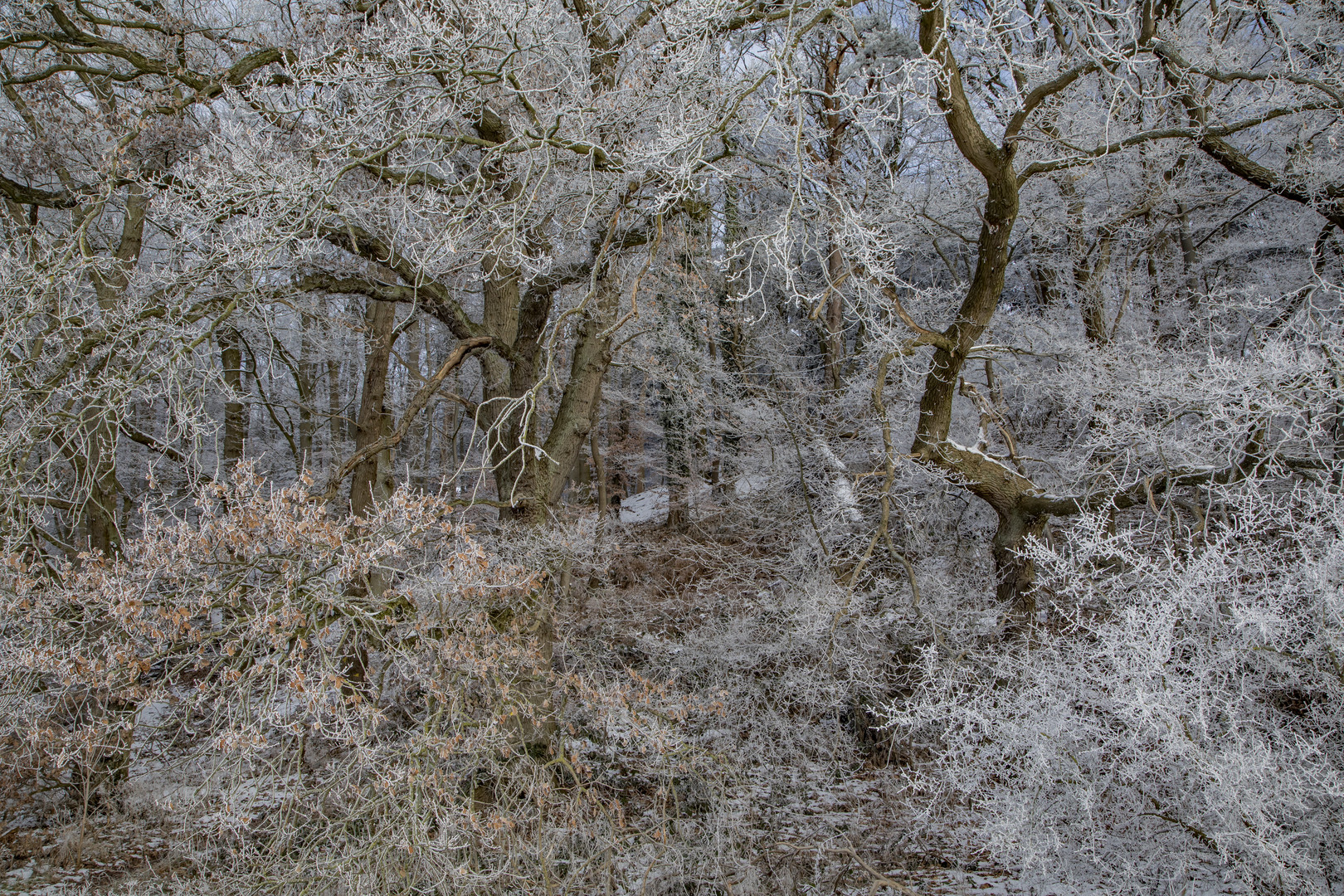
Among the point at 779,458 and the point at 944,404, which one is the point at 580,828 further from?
the point at 779,458

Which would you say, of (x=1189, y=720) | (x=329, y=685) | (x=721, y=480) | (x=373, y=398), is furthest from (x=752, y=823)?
(x=373, y=398)

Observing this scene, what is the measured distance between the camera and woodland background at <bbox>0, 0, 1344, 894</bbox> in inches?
153

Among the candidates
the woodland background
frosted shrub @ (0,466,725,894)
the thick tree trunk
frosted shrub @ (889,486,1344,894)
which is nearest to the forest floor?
the woodland background

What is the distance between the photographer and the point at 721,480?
30.5 feet

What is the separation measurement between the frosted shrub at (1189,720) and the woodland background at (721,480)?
0.12 ft

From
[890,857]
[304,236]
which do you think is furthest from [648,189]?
[890,857]

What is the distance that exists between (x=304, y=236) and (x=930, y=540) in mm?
5770

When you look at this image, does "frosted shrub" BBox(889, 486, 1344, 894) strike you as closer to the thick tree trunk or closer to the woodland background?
the woodland background

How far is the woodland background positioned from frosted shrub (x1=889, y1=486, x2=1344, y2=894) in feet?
A: 0.12

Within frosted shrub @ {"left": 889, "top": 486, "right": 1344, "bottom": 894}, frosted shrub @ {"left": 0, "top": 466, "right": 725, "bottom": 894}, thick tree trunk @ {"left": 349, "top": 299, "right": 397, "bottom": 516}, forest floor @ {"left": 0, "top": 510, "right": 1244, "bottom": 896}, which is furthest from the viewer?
thick tree trunk @ {"left": 349, "top": 299, "right": 397, "bottom": 516}

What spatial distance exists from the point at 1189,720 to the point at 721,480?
5.95m

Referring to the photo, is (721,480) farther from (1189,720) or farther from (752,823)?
(1189,720)

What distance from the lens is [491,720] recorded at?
4418 millimetres

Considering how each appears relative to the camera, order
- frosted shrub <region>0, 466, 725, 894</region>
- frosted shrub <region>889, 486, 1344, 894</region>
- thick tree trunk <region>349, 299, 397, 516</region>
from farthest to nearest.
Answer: thick tree trunk <region>349, 299, 397, 516</region>, frosted shrub <region>0, 466, 725, 894</region>, frosted shrub <region>889, 486, 1344, 894</region>
